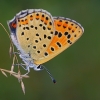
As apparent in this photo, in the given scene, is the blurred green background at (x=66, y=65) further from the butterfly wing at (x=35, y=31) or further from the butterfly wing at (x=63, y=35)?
the butterfly wing at (x=63, y=35)

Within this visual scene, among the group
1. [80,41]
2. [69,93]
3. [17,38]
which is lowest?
[69,93]

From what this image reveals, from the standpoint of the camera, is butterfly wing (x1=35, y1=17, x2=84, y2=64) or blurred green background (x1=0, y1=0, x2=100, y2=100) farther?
blurred green background (x1=0, y1=0, x2=100, y2=100)

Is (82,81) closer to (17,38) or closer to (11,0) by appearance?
(11,0)

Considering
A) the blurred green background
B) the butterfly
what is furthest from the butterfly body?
the blurred green background

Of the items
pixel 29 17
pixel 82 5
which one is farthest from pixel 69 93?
pixel 29 17

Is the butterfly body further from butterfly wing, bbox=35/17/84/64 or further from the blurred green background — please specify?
the blurred green background

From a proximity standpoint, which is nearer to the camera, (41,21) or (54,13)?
(41,21)

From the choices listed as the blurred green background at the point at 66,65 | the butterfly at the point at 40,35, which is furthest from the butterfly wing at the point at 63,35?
the blurred green background at the point at 66,65
